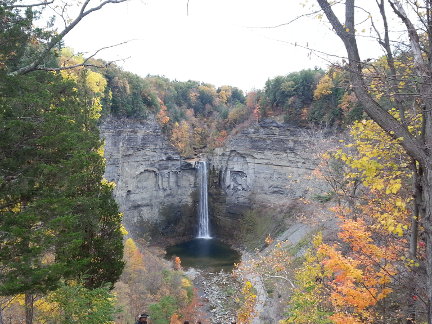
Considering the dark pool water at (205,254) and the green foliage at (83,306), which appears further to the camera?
the dark pool water at (205,254)

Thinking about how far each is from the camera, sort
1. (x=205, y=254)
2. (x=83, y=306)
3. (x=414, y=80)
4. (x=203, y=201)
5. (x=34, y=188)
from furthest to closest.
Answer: (x=203, y=201) → (x=205, y=254) → (x=34, y=188) → (x=83, y=306) → (x=414, y=80)

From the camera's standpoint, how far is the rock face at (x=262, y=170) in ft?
121

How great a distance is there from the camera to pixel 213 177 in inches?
1734

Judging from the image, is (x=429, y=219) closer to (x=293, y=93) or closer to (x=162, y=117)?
(x=293, y=93)

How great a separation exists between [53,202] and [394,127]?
24.3ft

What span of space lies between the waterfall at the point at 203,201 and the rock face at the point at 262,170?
1105mm

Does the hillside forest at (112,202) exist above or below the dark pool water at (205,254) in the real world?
above

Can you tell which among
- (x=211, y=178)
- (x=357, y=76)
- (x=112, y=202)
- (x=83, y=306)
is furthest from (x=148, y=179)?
(x=357, y=76)

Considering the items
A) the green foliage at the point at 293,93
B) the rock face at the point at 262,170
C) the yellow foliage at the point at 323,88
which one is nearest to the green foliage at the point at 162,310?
the rock face at the point at 262,170

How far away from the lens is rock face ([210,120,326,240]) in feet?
121

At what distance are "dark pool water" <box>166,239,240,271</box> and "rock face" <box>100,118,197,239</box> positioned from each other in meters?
3.30

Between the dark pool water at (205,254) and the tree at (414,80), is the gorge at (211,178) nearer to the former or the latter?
the dark pool water at (205,254)

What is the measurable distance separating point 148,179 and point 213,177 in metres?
8.58

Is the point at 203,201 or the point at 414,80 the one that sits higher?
the point at 414,80
